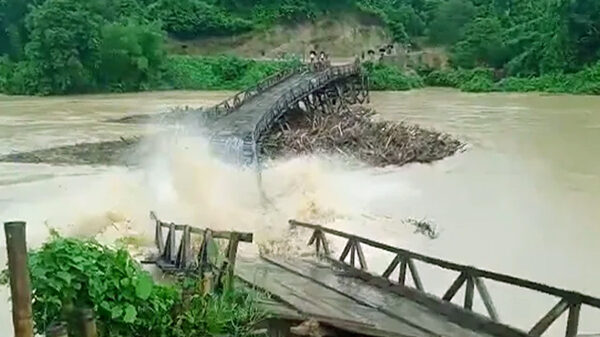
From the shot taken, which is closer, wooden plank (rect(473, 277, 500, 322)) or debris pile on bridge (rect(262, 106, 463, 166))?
wooden plank (rect(473, 277, 500, 322))

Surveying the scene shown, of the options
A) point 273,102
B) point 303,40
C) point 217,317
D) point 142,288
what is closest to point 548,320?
point 217,317

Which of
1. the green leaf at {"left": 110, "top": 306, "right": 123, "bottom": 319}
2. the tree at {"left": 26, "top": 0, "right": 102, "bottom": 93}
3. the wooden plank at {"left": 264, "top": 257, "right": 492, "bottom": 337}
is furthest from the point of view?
the tree at {"left": 26, "top": 0, "right": 102, "bottom": 93}

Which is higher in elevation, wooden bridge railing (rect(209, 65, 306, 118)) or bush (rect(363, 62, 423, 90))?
wooden bridge railing (rect(209, 65, 306, 118))

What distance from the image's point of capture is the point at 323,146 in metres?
26.0

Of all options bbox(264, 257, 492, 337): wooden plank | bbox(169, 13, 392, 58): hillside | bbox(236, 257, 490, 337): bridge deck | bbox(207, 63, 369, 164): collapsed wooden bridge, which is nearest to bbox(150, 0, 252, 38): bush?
bbox(169, 13, 392, 58): hillside

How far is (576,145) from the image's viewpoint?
86.8 ft

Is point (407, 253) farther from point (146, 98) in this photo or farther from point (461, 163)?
point (146, 98)

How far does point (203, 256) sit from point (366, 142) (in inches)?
695

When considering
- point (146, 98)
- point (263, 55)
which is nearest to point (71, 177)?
point (146, 98)

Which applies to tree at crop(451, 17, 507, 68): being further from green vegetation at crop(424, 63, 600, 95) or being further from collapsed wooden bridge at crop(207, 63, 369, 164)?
collapsed wooden bridge at crop(207, 63, 369, 164)

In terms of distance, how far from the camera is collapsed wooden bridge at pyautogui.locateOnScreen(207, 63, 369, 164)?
20656mm

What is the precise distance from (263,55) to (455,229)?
4885cm

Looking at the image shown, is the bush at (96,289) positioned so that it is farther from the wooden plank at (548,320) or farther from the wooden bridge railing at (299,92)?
the wooden bridge railing at (299,92)

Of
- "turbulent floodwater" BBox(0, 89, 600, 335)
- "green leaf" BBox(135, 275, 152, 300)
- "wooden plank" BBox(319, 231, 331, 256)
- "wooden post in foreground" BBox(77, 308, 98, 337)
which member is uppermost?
"wooden post in foreground" BBox(77, 308, 98, 337)
